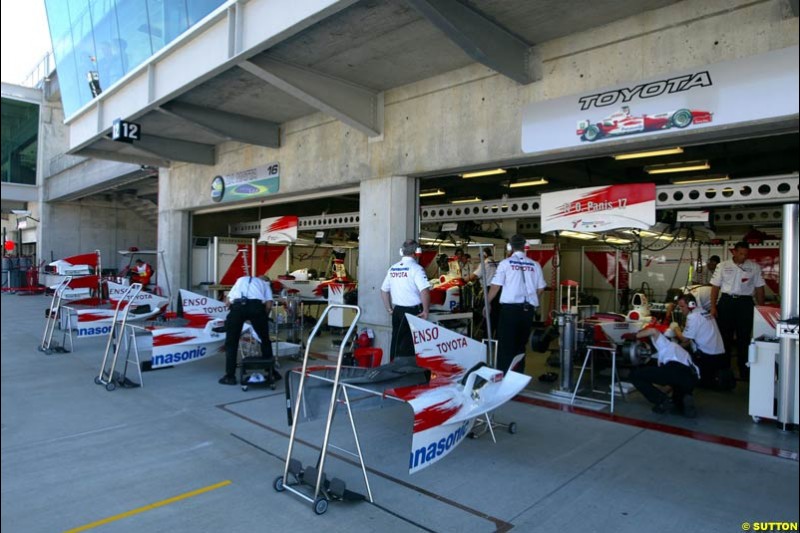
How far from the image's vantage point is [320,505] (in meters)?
3.56

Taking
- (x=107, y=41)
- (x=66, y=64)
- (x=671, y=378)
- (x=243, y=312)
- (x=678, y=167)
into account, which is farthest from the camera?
(x=66, y=64)

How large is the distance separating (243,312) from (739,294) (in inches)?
287

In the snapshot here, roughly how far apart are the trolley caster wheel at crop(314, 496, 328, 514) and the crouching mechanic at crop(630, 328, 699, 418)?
4.04 m

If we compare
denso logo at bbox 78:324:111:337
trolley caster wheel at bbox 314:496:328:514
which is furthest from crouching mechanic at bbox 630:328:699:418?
denso logo at bbox 78:324:111:337

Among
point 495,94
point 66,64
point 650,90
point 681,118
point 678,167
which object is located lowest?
point 681,118

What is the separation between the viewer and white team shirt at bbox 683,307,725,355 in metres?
6.95

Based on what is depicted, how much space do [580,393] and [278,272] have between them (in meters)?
9.99

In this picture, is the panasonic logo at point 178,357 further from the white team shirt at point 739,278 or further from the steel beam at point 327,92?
the white team shirt at point 739,278

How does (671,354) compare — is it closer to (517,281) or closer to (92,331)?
(517,281)

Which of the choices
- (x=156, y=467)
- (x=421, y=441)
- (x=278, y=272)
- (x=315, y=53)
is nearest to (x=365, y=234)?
(x=315, y=53)

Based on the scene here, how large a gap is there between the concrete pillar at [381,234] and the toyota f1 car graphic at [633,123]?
9.28ft

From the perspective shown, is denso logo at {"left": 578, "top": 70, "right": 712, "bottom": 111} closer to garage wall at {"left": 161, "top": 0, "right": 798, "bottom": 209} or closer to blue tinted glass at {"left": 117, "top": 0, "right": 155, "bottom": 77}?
garage wall at {"left": 161, "top": 0, "right": 798, "bottom": 209}

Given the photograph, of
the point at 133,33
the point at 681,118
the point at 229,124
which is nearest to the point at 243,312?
the point at 229,124

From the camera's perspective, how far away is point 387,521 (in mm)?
3475
